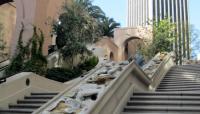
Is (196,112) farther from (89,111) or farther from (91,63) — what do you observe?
(91,63)

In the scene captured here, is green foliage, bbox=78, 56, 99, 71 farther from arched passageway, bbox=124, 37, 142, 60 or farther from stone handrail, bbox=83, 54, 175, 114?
arched passageway, bbox=124, 37, 142, 60

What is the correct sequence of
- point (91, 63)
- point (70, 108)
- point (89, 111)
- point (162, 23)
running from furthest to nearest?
point (162, 23) → point (91, 63) → point (70, 108) → point (89, 111)

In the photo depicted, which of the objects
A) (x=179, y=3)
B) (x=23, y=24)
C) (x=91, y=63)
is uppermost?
(x=179, y=3)

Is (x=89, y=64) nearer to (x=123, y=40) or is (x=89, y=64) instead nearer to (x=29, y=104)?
(x=29, y=104)

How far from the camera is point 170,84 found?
1250 centimetres

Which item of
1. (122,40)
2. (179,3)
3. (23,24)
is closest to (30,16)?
(23,24)

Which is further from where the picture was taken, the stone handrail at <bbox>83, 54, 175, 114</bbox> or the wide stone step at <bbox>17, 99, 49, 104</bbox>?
the wide stone step at <bbox>17, 99, 49, 104</bbox>

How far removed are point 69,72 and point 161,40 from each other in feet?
38.2

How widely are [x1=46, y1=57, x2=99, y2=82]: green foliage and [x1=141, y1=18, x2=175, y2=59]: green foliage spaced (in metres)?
8.20

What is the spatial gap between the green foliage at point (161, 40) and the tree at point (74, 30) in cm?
892

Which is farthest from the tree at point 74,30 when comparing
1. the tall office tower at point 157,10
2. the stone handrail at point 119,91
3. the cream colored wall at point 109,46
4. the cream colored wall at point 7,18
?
the tall office tower at point 157,10

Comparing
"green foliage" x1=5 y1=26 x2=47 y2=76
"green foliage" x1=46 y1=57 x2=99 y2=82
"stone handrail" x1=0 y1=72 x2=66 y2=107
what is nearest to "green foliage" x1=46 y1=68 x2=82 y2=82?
"green foliage" x1=46 y1=57 x2=99 y2=82

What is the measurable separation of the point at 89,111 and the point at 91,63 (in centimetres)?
1231

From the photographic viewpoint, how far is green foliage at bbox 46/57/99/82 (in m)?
14.4
